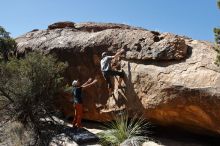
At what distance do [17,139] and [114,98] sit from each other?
4.13 m

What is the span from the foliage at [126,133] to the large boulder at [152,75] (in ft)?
1.52


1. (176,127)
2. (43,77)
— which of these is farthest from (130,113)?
(43,77)

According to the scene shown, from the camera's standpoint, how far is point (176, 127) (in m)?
15.1

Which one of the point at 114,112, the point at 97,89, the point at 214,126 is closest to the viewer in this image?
the point at 214,126

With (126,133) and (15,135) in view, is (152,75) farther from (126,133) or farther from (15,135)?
(15,135)

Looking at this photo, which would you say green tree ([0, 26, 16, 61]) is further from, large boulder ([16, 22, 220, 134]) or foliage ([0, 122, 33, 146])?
foliage ([0, 122, 33, 146])

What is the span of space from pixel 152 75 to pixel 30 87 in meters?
5.31

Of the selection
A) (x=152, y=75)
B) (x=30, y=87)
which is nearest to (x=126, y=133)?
(x=152, y=75)

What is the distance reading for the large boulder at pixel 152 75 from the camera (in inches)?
524

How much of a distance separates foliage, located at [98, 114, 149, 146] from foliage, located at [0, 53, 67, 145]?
320cm

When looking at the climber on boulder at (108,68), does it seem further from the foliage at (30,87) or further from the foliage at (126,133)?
the foliage at (30,87)

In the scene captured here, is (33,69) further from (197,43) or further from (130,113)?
(197,43)

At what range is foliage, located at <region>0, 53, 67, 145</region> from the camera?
16297 mm

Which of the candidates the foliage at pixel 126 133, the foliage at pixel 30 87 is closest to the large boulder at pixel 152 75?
the foliage at pixel 126 133
